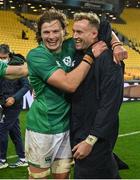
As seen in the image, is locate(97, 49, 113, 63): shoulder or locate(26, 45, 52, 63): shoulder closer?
locate(97, 49, 113, 63): shoulder

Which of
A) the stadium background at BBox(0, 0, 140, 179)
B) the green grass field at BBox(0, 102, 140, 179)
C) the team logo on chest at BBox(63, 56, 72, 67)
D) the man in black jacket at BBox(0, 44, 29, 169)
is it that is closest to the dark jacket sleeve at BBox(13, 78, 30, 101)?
the man in black jacket at BBox(0, 44, 29, 169)

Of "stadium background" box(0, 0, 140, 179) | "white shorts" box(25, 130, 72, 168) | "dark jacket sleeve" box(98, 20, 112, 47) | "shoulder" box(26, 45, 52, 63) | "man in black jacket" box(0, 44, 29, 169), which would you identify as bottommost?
"stadium background" box(0, 0, 140, 179)

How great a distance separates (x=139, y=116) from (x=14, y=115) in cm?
826

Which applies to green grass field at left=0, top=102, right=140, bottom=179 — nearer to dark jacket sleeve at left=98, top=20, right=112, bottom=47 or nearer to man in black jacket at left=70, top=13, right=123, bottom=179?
man in black jacket at left=70, top=13, right=123, bottom=179

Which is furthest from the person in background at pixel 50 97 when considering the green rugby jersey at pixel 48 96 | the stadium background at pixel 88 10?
the stadium background at pixel 88 10

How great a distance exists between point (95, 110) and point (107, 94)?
0.65 feet

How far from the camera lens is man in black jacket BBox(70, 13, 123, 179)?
11.2 ft

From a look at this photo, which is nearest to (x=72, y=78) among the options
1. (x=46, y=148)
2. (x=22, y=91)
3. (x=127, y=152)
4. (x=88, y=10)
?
(x=46, y=148)

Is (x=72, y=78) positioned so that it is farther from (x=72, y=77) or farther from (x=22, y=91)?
(x=22, y=91)

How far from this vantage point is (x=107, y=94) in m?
3.41

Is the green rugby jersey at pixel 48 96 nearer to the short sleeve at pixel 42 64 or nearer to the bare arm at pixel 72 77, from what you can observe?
the short sleeve at pixel 42 64

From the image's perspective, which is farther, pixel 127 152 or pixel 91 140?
pixel 127 152

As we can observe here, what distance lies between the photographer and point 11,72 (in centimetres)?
423

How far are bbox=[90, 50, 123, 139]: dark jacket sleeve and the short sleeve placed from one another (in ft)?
1.20
